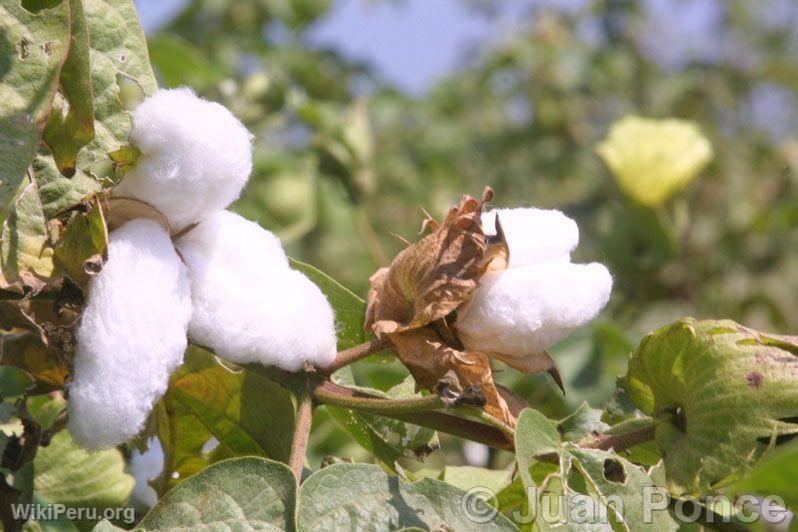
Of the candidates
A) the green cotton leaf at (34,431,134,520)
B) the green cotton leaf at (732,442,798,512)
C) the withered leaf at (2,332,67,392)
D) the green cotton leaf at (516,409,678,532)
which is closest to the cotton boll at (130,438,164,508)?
the green cotton leaf at (34,431,134,520)

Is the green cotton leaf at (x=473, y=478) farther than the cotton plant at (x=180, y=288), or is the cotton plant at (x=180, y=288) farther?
the green cotton leaf at (x=473, y=478)

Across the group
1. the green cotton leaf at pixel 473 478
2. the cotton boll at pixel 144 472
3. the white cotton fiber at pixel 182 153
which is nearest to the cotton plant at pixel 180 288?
the white cotton fiber at pixel 182 153

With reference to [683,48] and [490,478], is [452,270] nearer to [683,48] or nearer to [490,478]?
[490,478]

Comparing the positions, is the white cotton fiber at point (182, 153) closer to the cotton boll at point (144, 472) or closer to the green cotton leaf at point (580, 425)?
the green cotton leaf at point (580, 425)

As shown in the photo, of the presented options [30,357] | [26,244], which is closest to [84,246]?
[26,244]

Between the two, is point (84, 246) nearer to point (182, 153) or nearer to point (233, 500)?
point (182, 153)

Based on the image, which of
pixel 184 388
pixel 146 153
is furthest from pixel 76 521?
pixel 146 153
